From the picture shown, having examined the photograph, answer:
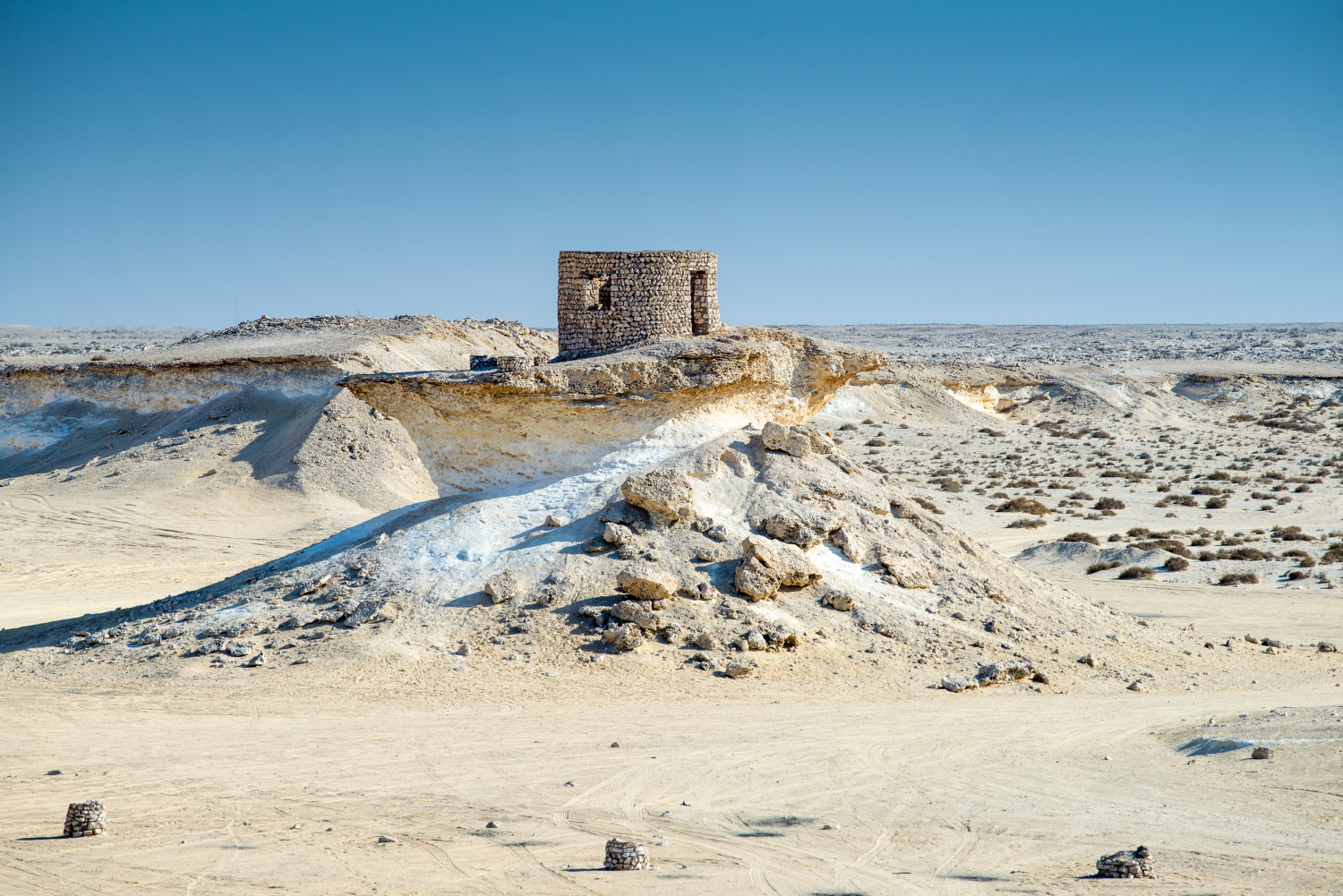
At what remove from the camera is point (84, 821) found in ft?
19.8

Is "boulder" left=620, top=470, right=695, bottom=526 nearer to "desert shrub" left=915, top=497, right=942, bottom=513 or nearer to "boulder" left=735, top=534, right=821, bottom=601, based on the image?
"boulder" left=735, top=534, right=821, bottom=601

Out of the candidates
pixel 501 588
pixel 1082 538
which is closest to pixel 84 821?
pixel 501 588

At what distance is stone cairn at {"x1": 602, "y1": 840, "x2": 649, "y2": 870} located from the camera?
5.57 m

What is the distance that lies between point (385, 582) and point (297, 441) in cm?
1581

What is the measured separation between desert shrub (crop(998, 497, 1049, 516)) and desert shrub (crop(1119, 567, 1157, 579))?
20.8 feet

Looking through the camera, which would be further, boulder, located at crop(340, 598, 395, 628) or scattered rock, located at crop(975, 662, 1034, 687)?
boulder, located at crop(340, 598, 395, 628)

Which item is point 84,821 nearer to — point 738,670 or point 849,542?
point 738,670

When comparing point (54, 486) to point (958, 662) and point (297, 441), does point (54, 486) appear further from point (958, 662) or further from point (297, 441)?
point (958, 662)

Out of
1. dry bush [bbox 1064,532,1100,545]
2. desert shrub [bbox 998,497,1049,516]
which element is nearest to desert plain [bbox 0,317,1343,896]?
dry bush [bbox 1064,532,1100,545]

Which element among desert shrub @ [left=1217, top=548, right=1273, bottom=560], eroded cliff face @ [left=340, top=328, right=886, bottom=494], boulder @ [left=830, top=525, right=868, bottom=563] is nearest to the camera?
boulder @ [left=830, top=525, right=868, bottom=563]

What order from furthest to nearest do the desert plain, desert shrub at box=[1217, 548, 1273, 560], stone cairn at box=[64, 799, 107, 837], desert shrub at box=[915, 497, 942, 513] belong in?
desert shrub at box=[915, 497, 942, 513], desert shrub at box=[1217, 548, 1273, 560], stone cairn at box=[64, 799, 107, 837], the desert plain

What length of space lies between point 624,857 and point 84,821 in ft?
10.2

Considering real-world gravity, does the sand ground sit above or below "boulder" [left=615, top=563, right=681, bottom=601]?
below

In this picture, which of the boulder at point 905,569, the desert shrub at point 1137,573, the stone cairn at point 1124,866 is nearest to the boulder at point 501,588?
the boulder at point 905,569
